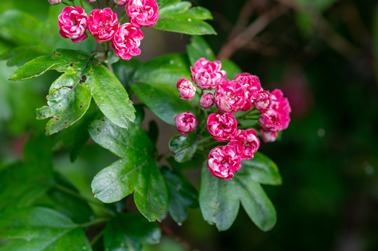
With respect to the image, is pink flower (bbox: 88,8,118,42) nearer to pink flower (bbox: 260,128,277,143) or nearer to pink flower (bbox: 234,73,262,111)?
pink flower (bbox: 234,73,262,111)

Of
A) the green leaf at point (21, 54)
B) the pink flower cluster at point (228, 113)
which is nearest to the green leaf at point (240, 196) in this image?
the pink flower cluster at point (228, 113)

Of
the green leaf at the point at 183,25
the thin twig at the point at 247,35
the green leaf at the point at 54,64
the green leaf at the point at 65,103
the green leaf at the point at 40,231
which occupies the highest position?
the green leaf at the point at 183,25

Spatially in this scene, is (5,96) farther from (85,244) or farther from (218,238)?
(218,238)

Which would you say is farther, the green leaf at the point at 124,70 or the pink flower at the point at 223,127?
the green leaf at the point at 124,70

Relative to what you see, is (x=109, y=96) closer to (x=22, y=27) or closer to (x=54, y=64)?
(x=54, y=64)

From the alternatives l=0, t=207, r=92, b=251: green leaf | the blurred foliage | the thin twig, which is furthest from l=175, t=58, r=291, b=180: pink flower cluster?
the blurred foliage

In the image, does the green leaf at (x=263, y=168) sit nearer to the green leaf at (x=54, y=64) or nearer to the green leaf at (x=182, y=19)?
the green leaf at (x=182, y=19)

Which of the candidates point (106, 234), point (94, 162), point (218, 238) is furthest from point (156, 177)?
point (218, 238)
